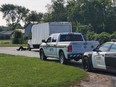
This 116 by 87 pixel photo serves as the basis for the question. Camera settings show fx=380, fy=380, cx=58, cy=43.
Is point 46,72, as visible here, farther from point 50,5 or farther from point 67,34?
point 50,5

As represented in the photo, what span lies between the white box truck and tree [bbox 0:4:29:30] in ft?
421

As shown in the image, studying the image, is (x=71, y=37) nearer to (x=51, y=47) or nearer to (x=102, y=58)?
(x=51, y=47)

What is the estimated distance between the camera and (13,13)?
173250 mm

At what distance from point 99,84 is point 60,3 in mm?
101103

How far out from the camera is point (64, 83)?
1241 cm

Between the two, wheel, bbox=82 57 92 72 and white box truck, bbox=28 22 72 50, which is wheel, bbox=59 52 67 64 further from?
white box truck, bbox=28 22 72 50

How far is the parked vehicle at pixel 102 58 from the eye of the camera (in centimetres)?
1525

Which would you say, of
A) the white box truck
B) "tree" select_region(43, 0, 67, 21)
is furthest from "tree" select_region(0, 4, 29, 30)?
the white box truck

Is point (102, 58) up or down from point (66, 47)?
down

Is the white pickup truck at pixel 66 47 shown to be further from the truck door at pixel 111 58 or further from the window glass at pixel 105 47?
the truck door at pixel 111 58

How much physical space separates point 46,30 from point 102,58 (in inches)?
831

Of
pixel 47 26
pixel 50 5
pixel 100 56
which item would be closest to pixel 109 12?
pixel 50 5

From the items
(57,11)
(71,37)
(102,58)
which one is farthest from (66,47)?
(57,11)

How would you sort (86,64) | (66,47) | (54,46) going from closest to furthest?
(86,64)
(66,47)
(54,46)
